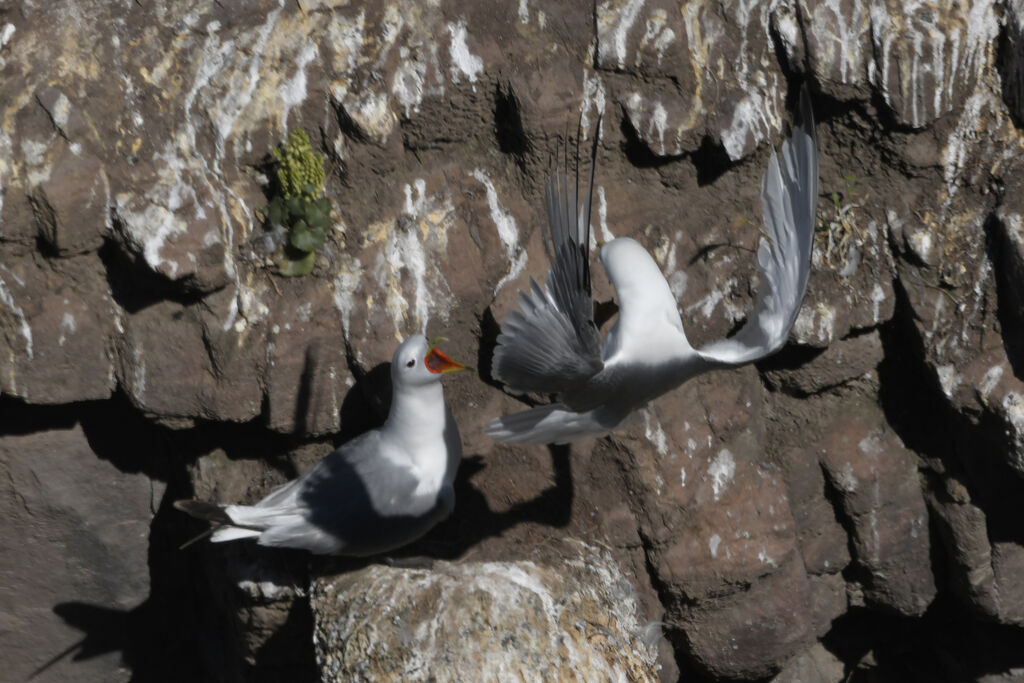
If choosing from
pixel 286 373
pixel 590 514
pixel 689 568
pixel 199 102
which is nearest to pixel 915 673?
pixel 689 568

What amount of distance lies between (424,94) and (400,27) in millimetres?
225

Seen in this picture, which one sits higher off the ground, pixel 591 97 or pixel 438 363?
pixel 591 97

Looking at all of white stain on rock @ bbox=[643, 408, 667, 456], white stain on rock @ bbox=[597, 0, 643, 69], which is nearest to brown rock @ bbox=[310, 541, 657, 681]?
white stain on rock @ bbox=[643, 408, 667, 456]

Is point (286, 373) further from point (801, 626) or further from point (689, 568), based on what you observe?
point (801, 626)

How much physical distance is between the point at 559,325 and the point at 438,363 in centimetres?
58

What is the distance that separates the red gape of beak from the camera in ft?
10.6

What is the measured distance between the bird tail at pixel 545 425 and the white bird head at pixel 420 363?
25 cm

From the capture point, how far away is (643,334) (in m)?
3.08

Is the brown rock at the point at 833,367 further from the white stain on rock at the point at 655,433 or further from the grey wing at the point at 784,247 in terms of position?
the grey wing at the point at 784,247

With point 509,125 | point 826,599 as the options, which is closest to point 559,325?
point 509,125

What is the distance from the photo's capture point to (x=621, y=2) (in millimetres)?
3504

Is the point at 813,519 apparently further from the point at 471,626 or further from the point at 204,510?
the point at 204,510

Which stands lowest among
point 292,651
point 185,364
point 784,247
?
point 292,651

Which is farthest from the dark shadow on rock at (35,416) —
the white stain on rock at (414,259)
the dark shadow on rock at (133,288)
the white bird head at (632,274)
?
the white bird head at (632,274)
